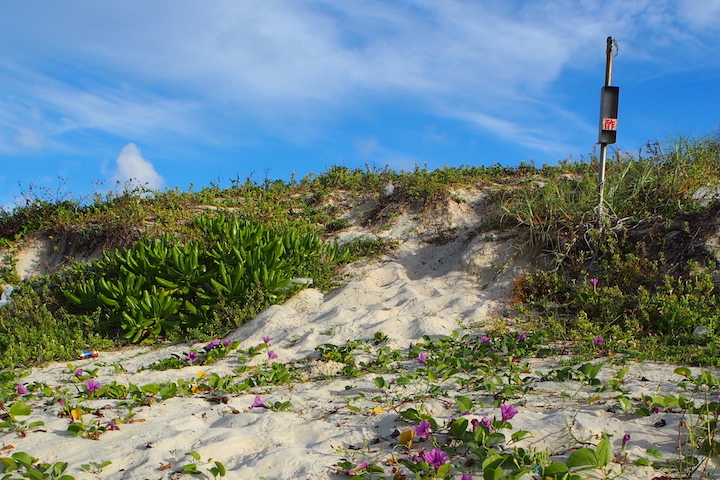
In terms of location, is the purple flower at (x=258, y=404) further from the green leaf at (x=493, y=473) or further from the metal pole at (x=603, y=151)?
the metal pole at (x=603, y=151)

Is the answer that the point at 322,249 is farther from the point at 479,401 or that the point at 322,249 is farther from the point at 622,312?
the point at 479,401

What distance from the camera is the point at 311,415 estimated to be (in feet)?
13.7

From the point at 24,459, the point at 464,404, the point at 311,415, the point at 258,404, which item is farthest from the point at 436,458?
the point at 24,459

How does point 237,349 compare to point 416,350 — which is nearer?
point 416,350

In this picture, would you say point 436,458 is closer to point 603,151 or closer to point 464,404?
point 464,404

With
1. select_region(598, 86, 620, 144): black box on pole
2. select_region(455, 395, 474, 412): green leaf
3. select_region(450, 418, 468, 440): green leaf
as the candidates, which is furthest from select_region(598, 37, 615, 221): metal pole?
select_region(450, 418, 468, 440): green leaf

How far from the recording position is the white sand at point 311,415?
131 inches

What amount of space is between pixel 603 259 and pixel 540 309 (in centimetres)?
120

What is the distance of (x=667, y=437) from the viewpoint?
10.9 ft

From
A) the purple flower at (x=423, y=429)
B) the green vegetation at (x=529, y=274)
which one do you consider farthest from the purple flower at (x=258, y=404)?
the green vegetation at (x=529, y=274)

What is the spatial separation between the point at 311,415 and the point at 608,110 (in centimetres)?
566

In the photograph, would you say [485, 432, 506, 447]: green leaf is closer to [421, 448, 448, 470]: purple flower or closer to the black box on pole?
[421, 448, 448, 470]: purple flower

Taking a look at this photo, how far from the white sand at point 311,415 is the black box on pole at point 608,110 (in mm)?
2667

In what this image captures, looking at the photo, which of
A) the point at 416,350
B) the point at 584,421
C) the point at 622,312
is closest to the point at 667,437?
the point at 584,421
